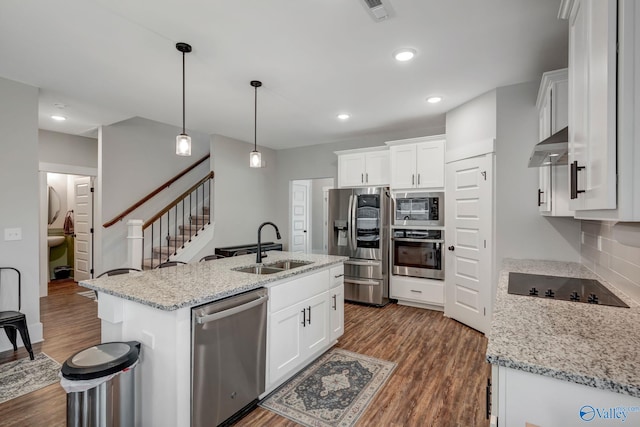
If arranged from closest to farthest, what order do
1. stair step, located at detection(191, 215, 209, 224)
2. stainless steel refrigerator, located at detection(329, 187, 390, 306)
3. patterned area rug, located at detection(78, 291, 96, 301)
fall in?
stainless steel refrigerator, located at detection(329, 187, 390, 306) → patterned area rug, located at detection(78, 291, 96, 301) → stair step, located at detection(191, 215, 209, 224)

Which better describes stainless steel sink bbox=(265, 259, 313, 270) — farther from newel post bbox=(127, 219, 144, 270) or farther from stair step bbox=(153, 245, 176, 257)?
stair step bbox=(153, 245, 176, 257)

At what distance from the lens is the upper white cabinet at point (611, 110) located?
0.85m

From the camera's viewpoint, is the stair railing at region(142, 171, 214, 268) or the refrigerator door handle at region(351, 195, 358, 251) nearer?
the refrigerator door handle at region(351, 195, 358, 251)

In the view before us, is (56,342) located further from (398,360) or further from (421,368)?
(421,368)

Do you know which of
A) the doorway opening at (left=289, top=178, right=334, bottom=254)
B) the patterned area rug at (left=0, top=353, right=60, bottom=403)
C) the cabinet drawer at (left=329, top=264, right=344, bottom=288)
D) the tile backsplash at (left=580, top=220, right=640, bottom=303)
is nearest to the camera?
the tile backsplash at (left=580, top=220, right=640, bottom=303)

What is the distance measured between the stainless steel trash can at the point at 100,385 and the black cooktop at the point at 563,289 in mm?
2235

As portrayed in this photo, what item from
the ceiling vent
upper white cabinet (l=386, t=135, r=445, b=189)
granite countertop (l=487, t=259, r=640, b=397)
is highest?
the ceiling vent

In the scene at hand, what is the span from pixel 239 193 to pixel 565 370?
5.23 meters

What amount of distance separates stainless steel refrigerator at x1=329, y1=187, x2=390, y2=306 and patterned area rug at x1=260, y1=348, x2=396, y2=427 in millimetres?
1755

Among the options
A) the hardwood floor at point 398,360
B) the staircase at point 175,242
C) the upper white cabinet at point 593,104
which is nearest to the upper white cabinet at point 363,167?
the hardwood floor at point 398,360

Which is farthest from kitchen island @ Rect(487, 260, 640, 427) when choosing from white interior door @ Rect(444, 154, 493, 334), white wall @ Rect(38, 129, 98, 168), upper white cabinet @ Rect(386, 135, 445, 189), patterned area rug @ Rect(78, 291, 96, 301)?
white wall @ Rect(38, 129, 98, 168)

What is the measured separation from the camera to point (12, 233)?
10.1ft

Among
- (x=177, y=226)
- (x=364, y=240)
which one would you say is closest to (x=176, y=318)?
(x=364, y=240)

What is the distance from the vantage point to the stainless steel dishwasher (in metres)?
1.70
